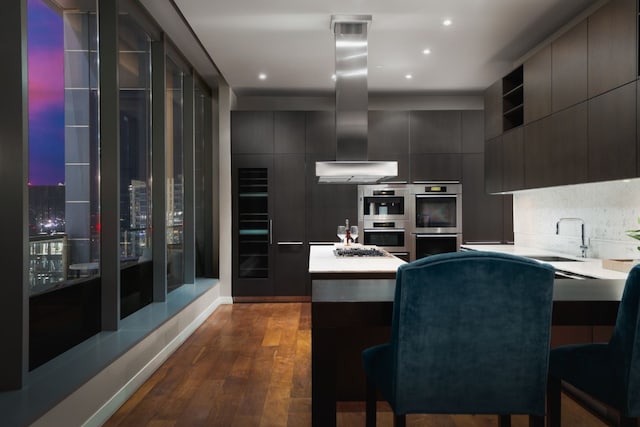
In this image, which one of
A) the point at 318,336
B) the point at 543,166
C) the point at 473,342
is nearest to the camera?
the point at 473,342

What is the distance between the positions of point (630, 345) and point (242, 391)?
2339 mm

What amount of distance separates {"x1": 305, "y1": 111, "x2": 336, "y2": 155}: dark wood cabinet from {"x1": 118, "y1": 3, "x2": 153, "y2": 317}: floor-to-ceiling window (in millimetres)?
2420

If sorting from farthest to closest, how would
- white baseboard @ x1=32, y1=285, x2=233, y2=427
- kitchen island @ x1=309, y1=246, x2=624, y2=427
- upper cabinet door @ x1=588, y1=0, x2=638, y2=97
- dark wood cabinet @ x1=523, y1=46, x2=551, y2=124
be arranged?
dark wood cabinet @ x1=523, y1=46, x2=551, y2=124 → upper cabinet door @ x1=588, y1=0, x2=638, y2=97 → white baseboard @ x1=32, y1=285, x2=233, y2=427 → kitchen island @ x1=309, y1=246, x2=624, y2=427

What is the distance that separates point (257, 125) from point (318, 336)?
191 inches

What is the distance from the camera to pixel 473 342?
4.64 feet

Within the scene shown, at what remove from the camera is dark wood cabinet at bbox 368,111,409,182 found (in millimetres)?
6105

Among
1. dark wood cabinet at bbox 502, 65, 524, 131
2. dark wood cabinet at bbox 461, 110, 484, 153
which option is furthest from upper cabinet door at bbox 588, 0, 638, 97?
dark wood cabinet at bbox 461, 110, 484, 153

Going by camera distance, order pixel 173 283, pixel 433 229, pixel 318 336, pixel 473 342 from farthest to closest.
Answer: pixel 433 229 → pixel 173 283 → pixel 318 336 → pixel 473 342

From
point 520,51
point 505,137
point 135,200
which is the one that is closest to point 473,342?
point 135,200

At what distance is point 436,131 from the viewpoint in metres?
6.09

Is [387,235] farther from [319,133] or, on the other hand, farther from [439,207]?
[319,133]

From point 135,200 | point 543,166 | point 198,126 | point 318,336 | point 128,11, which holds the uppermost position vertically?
point 128,11

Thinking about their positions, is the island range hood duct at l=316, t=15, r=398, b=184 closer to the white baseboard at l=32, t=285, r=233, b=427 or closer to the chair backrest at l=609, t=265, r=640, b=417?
the white baseboard at l=32, t=285, r=233, b=427

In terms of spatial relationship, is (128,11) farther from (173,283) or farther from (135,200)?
(173,283)
